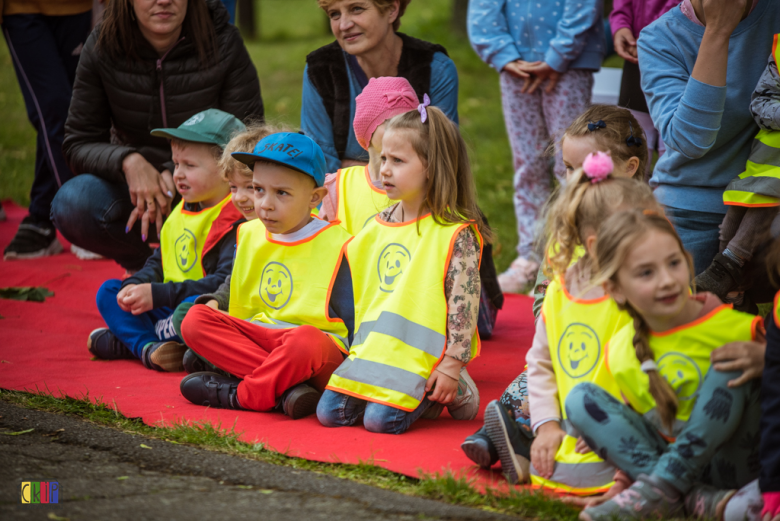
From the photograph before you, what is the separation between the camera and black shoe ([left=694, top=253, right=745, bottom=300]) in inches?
119

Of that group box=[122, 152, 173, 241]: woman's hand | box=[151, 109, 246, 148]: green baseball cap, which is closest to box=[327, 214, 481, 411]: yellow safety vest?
box=[151, 109, 246, 148]: green baseball cap

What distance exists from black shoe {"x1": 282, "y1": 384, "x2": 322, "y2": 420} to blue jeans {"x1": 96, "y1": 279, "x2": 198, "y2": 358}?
2.89 feet

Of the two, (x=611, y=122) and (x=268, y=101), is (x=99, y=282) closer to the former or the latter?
(x=611, y=122)

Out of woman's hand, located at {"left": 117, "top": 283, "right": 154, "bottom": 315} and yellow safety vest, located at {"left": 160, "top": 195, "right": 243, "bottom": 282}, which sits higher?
yellow safety vest, located at {"left": 160, "top": 195, "right": 243, "bottom": 282}

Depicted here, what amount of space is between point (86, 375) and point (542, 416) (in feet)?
6.81

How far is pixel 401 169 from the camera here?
289 cm

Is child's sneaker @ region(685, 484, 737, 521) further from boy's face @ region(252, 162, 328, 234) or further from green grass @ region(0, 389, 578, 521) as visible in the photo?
boy's face @ region(252, 162, 328, 234)

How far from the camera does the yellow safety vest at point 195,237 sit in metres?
3.74

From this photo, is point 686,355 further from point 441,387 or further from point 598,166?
point 441,387

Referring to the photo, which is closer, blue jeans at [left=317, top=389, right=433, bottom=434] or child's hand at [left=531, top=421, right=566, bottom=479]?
child's hand at [left=531, top=421, right=566, bottom=479]

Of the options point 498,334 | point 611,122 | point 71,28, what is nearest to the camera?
point 611,122

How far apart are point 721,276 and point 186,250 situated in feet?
7.76

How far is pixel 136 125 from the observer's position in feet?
14.5

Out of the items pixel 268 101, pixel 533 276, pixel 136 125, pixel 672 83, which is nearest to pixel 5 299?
pixel 136 125
